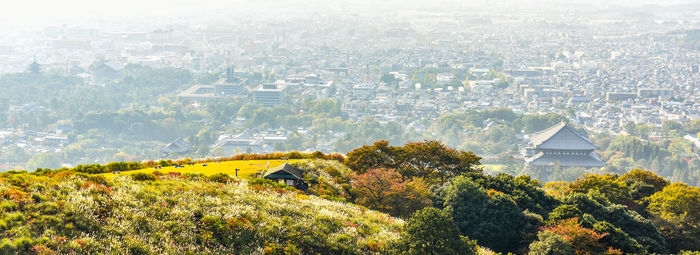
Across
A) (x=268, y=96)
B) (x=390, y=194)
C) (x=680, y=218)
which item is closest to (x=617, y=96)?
(x=268, y=96)

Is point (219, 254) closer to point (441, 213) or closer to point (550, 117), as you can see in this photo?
point (441, 213)

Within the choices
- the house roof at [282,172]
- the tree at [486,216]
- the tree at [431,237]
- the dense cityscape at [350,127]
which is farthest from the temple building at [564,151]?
the tree at [431,237]

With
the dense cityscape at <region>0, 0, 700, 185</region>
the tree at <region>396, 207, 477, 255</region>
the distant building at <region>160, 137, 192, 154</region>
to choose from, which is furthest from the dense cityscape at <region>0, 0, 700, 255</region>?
the dense cityscape at <region>0, 0, 700, 185</region>

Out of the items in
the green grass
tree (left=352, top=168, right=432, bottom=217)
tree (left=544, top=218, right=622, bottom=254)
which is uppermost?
the green grass

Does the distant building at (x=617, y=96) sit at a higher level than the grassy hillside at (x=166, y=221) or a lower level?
lower

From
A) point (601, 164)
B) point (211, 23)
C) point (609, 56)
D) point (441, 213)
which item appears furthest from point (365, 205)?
point (211, 23)

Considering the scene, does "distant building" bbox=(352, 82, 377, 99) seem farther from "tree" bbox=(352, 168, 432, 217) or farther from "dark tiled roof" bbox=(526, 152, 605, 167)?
"tree" bbox=(352, 168, 432, 217)

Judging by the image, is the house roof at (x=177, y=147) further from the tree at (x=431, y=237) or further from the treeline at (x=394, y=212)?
the tree at (x=431, y=237)
